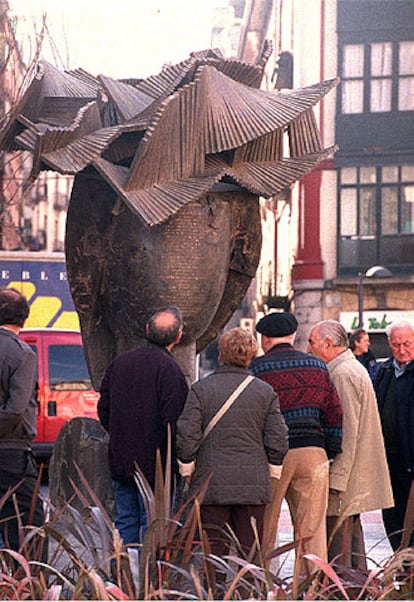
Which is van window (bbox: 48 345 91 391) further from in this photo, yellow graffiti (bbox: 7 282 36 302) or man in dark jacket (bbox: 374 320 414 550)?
man in dark jacket (bbox: 374 320 414 550)

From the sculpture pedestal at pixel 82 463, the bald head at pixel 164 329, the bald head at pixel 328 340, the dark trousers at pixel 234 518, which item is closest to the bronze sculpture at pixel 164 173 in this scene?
the sculpture pedestal at pixel 82 463

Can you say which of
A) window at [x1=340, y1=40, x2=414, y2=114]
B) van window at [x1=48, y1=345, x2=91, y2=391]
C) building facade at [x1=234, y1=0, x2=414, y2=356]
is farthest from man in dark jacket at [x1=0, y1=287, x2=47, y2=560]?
window at [x1=340, y1=40, x2=414, y2=114]

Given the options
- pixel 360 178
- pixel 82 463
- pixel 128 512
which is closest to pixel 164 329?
pixel 128 512

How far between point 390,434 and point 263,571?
3923mm

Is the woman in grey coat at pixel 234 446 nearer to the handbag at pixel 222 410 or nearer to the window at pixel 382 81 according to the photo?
the handbag at pixel 222 410

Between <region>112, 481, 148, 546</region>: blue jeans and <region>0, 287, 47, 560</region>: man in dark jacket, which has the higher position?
<region>0, 287, 47, 560</region>: man in dark jacket

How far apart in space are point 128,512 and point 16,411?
3.22ft

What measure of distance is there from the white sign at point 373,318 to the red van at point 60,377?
61.1 feet

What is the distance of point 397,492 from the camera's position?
358 inches

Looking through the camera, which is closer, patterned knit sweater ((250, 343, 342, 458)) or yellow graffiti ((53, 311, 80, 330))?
patterned knit sweater ((250, 343, 342, 458))

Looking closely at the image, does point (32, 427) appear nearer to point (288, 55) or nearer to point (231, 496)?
point (231, 496)

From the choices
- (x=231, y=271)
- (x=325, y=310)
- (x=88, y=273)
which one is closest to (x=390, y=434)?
(x=231, y=271)

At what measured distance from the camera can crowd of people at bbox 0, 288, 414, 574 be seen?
294 inches

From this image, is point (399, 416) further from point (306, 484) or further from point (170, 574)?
point (170, 574)
